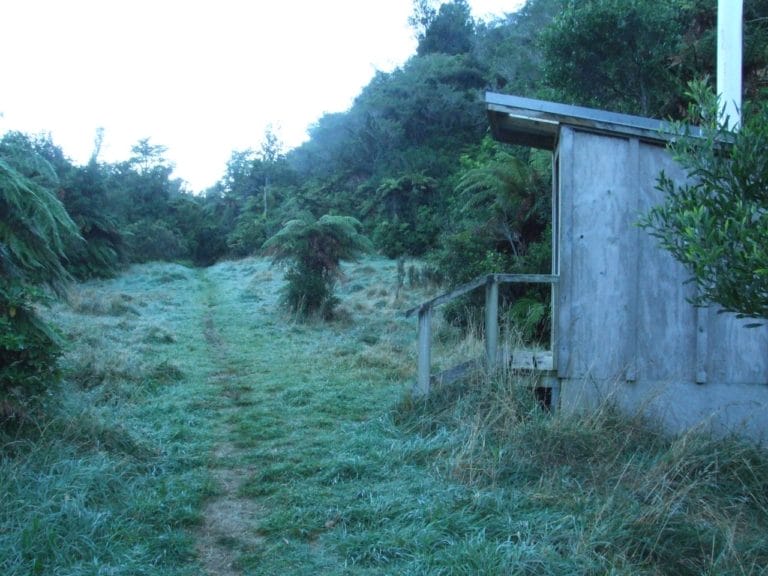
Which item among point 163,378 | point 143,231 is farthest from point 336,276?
point 143,231

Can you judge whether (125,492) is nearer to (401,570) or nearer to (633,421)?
(401,570)

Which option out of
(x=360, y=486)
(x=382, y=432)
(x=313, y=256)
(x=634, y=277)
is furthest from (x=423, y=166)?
(x=360, y=486)

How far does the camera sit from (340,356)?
10812 mm

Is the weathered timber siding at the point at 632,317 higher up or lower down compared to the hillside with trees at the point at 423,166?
lower down

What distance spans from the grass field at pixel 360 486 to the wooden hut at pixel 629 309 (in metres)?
0.57

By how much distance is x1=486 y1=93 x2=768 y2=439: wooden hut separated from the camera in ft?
20.9

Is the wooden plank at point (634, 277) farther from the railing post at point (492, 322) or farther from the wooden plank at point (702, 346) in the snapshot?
the railing post at point (492, 322)

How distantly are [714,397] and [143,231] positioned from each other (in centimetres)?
3359

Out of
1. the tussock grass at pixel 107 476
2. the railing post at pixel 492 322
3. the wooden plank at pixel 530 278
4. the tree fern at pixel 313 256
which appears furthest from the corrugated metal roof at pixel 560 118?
the tree fern at pixel 313 256

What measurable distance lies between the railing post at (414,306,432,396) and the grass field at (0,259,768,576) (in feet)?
0.66

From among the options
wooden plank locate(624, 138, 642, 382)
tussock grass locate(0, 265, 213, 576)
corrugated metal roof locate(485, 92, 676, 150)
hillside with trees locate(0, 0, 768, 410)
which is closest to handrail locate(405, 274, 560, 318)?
wooden plank locate(624, 138, 642, 382)

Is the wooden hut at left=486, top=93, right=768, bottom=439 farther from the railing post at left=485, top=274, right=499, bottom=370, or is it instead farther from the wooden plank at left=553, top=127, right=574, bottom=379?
the railing post at left=485, top=274, right=499, bottom=370

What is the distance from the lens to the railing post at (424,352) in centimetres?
683

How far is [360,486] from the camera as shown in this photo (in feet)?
16.7
